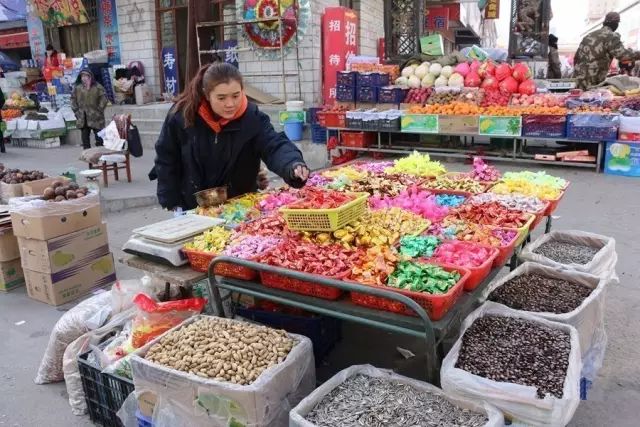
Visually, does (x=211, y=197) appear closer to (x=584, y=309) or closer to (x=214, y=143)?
(x=214, y=143)

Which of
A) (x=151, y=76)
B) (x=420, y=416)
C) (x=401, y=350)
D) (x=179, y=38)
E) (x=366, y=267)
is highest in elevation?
(x=179, y=38)

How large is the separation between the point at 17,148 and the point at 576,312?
13.5 metres

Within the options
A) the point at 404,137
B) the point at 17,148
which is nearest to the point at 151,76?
the point at 17,148

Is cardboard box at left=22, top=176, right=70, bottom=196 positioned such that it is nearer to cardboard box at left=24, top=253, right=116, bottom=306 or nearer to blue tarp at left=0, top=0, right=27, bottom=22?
cardboard box at left=24, top=253, right=116, bottom=306

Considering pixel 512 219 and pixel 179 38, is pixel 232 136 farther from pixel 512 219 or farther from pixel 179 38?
pixel 179 38

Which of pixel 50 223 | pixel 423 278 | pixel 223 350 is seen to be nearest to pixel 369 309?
pixel 423 278

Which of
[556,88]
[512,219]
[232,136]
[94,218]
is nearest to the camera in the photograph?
[512,219]

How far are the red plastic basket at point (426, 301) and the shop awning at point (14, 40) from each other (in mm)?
19123

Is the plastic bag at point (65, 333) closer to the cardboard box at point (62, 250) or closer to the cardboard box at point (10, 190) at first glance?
the cardboard box at point (62, 250)

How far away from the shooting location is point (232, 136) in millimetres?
3219

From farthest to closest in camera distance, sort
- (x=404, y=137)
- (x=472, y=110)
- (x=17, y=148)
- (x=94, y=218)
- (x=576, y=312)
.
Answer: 1. (x=17, y=148)
2. (x=404, y=137)
3. (x=472, y=110)
4. (x=94, y=218)
5. (x=576, y=312)

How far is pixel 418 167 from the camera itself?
4.37m

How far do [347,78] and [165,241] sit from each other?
7425mm

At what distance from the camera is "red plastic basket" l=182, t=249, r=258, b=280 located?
2.46 m
